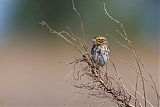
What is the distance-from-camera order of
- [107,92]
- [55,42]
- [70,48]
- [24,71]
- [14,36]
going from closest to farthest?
[107,92]
[24,71]
[70,48]
[55,42]
[14,36]

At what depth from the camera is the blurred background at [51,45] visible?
14.1 metres

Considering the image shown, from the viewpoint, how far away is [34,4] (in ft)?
78.8

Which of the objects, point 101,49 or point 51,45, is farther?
point 51,45

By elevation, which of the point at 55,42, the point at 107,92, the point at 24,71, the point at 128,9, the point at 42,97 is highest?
the point at 128,9

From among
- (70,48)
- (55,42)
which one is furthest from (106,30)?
(70,48)

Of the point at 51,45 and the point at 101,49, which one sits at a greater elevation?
the point at 51,45

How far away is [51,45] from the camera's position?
1964 cm

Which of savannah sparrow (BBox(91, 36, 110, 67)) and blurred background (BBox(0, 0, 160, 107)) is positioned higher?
blurred background (BBox(0, 0, 160, 107))

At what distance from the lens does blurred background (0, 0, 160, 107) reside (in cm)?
1406

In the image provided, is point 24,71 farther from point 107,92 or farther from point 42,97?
point 107,92

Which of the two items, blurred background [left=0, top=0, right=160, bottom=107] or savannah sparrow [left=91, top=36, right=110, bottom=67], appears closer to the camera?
savannah sparrow [left=91, top=36, right=110, bottom=67]

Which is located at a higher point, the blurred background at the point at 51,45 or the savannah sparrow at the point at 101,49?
the blurred background at the point at 51,45

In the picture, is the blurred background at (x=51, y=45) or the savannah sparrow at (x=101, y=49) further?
the blurred background at (x=51, y=45)

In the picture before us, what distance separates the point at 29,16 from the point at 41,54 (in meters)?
5.34
